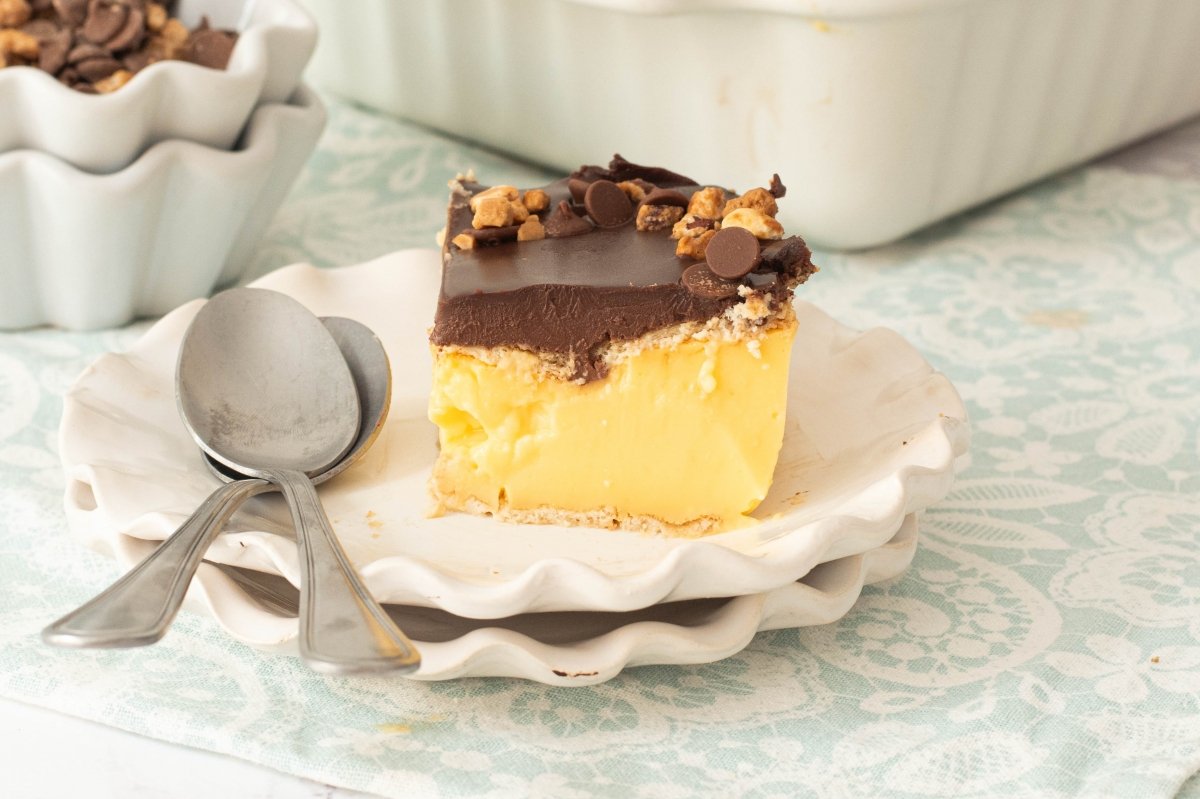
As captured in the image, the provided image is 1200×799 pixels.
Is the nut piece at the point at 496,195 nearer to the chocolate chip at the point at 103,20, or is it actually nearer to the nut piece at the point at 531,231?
the nut piece at the point at 531,231

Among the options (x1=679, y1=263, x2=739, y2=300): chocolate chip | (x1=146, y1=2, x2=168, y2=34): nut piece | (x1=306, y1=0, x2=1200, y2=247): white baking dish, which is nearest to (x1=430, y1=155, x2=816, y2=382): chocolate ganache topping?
(x1=679, y1=263, x2=739, y2=300): chocolate chip

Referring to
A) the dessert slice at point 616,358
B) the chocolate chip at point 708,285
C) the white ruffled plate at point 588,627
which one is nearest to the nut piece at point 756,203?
the dessert slice at point 616,358

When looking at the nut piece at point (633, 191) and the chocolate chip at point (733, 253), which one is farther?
the nut piece at point (633, 191)

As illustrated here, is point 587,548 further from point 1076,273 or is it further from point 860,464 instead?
point 1076,273

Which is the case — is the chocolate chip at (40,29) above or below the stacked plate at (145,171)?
above

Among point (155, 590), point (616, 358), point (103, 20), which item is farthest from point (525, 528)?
point (103, 20)

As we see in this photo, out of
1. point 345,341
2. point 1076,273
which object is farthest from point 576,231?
point 1076,273
